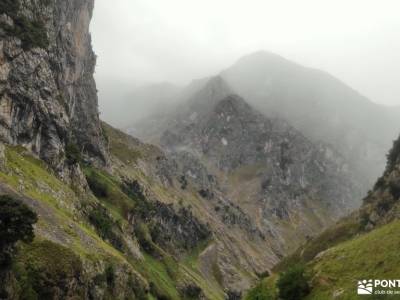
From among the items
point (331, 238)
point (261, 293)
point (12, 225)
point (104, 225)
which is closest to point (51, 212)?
point (12, 225)

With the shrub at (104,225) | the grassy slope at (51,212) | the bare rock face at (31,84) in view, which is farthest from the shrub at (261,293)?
the bare rock face at (31,84)

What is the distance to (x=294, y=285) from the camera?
67.4 metres

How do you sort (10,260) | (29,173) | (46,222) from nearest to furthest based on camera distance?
(10,260) < (46,222) < (29,173)

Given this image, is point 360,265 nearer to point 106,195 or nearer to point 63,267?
point 63,267

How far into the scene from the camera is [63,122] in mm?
139625

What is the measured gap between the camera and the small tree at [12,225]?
6141 cm

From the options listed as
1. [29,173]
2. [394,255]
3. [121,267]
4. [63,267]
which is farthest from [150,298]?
[394,255]

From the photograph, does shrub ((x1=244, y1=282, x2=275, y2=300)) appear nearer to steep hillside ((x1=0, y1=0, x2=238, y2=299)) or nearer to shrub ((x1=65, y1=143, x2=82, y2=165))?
steep hillside ((x1=0, y1=0, x2=238, y2=299))

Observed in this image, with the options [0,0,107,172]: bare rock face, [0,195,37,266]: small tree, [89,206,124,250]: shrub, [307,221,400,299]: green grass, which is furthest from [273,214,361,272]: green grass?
[0,195,37,266]: small tree

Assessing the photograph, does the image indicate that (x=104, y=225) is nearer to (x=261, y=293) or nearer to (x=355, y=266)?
(x=261, y=293)

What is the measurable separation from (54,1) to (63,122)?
53250 millimetres

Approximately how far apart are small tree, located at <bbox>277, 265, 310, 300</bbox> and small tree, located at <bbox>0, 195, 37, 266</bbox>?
3533cm

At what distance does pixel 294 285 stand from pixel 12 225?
3833 cm

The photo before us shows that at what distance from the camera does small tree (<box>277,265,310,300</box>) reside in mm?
67312
